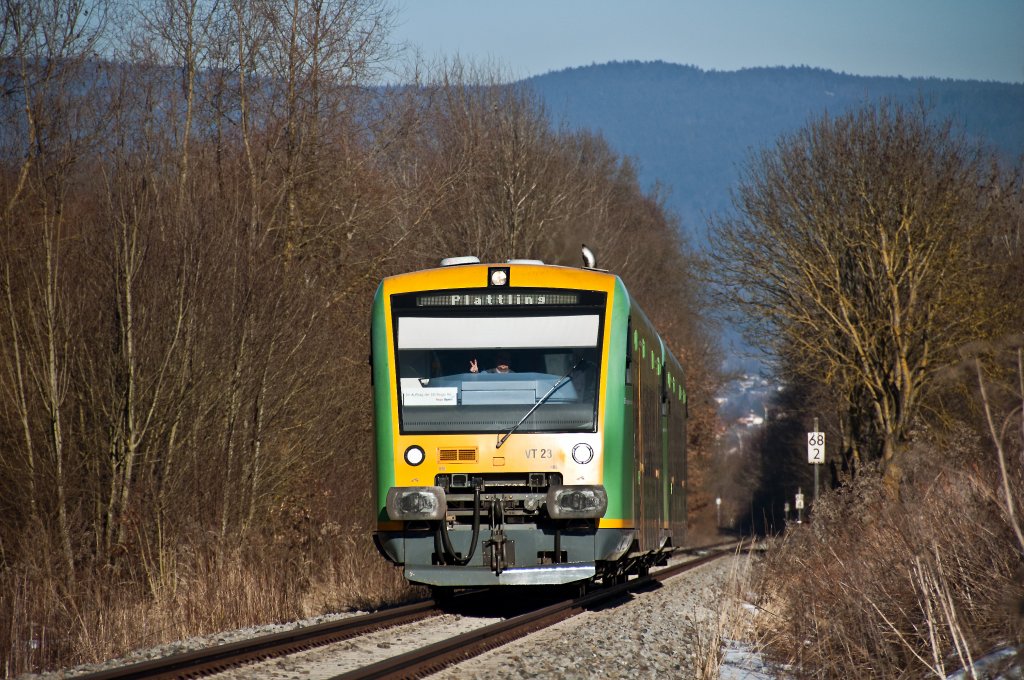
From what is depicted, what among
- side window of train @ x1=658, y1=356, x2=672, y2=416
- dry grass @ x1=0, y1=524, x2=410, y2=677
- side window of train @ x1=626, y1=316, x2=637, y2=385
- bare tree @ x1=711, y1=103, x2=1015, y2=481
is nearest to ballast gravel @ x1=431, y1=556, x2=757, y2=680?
side window of train @ x1=626, y1=316, x2=637, y2=385

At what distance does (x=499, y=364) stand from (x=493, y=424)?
62 centimetres

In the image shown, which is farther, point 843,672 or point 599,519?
point 599,519

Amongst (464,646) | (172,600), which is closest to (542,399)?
(464,646)

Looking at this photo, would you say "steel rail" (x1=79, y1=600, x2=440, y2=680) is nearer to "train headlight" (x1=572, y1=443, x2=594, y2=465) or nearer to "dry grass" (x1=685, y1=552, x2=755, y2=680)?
"train headlight" (x1=572, y1=443, x2=594, y2=465)

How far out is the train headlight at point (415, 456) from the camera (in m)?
11.6

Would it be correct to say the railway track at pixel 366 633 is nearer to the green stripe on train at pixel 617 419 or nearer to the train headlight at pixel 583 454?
the green stripe on train at pixel 617 419

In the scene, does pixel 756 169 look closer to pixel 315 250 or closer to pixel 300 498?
pixel 315 250

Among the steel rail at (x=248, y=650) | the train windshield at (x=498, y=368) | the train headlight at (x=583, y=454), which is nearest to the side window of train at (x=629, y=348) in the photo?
the train windshield at (x=498, y=368)

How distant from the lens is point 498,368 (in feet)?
38.7

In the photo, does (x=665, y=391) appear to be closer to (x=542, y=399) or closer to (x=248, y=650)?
(x=542, y=399)

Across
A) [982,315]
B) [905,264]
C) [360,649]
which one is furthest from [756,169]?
[360,649]

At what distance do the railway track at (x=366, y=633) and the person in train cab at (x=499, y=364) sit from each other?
2.35 m

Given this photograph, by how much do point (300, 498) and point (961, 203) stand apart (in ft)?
58.2

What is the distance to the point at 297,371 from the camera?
61.6ft
